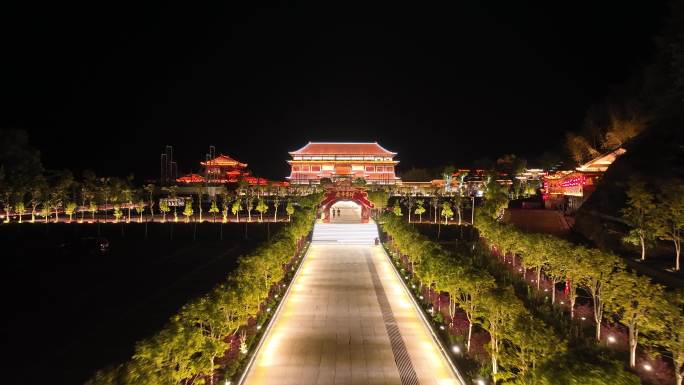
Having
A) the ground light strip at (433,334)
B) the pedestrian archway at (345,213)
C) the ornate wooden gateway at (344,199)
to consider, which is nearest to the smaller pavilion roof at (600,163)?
the ornate wooden gateway at (344,199)

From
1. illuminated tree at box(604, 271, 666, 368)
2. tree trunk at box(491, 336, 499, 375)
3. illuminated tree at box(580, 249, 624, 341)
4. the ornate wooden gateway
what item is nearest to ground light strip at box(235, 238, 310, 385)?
tree trunk at box(491, 336, 499, 375)

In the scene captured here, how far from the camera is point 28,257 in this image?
25156 mm

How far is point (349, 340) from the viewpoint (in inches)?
483

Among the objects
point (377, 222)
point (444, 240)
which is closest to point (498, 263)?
point (444, 240)

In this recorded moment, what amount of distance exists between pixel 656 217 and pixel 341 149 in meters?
53.0

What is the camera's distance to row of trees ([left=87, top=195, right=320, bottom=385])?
254 inches

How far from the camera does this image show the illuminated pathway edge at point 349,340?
10.2 m

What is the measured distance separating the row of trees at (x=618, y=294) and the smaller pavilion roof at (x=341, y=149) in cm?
4821

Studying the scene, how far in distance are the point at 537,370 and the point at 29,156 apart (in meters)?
54.6

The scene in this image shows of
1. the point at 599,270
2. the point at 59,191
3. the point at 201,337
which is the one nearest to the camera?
the point at 201,337

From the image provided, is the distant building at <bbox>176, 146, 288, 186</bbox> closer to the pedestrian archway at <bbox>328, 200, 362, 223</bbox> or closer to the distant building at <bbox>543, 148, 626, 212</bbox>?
the pedestrian archway at <bbox>328, 200, 362, 223</bbox>

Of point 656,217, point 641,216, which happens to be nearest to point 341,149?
point 641,216

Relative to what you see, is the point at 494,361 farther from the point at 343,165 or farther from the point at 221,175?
the point at 221,175

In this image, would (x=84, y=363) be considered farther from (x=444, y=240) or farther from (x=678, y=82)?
(x=678, y=82)
